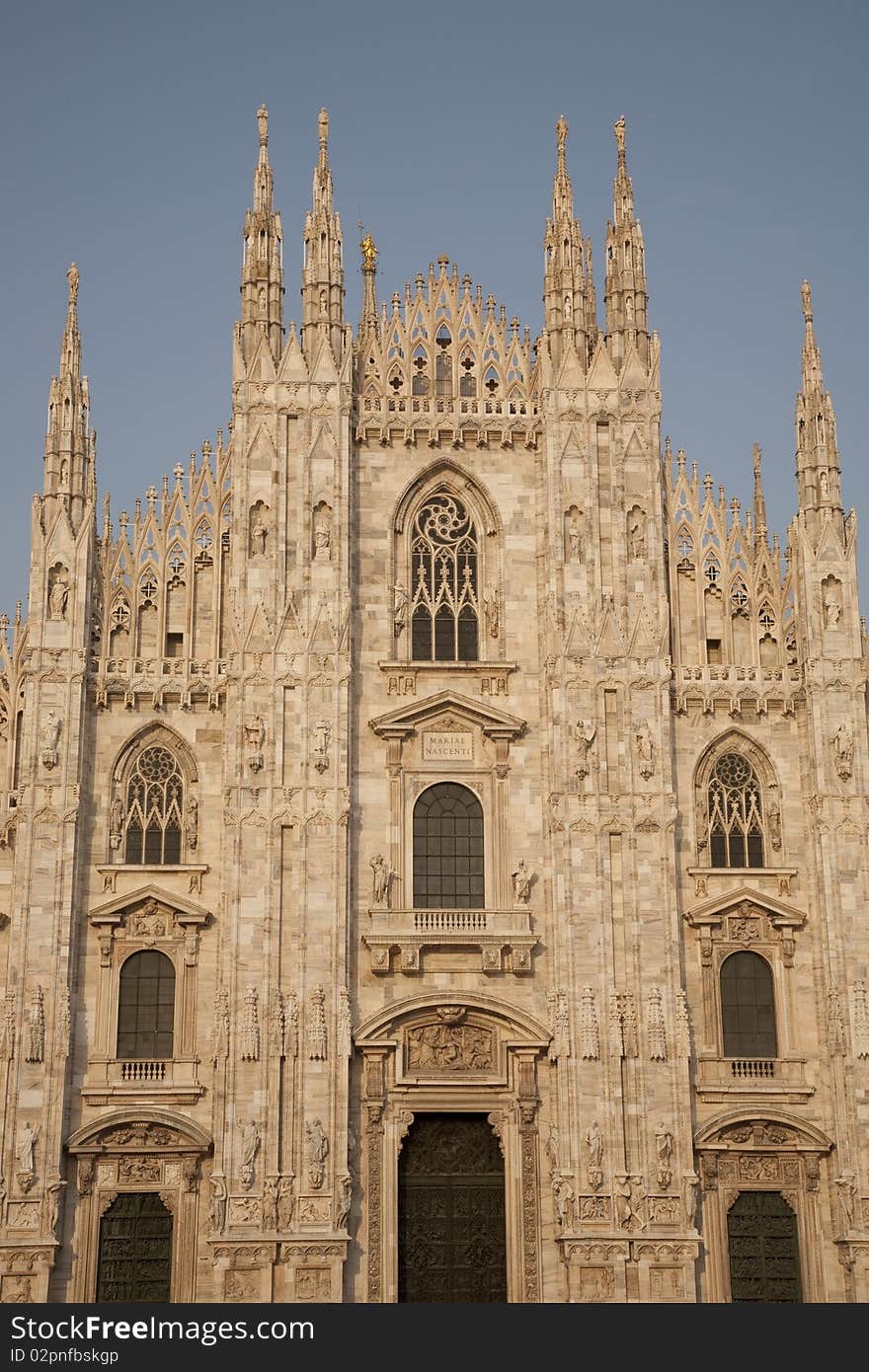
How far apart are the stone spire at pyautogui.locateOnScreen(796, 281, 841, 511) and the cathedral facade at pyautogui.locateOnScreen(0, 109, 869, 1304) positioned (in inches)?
2.7

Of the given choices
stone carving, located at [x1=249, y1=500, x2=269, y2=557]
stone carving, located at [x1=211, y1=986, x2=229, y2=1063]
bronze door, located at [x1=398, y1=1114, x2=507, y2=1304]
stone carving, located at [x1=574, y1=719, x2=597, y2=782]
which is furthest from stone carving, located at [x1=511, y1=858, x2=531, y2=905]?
stone carving, located at [x1=249, y1=500, x2=269, y2=557]

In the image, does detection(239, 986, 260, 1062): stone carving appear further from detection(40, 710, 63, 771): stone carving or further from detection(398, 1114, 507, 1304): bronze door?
detection(40, 710, 63, 771): stone carving

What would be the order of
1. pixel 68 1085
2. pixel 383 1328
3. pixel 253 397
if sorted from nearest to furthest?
1. pixel 383 1328
2. pixel 68 1085
3. pixel 253 397

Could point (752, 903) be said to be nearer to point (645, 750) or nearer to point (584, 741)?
point (645, 750)

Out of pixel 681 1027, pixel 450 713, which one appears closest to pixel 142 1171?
pixel 681 1027

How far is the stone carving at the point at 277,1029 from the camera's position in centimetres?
3425

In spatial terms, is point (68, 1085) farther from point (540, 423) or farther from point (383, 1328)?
point (540, 423)

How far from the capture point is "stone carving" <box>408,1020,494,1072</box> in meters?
35.1

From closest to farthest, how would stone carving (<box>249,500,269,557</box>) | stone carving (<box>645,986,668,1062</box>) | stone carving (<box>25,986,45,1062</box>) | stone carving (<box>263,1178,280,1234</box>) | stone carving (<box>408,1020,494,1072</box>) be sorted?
stone carving (<box>263,1178,280,1234</box>)
stone carving (<box>25,986,45,1062</box>)
stone carving (<box>645,986,668,1062</box>)
stone carving (<box>408,1020,494,1072</box>)
stone carving (<box>249,500,269,557</box>)

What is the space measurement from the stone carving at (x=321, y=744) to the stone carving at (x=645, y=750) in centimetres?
545

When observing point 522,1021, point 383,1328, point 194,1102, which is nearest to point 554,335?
point 522,1021

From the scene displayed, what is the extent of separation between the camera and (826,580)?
3728 cm

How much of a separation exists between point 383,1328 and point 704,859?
43.2 feet

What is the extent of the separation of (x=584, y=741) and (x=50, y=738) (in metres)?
9.30
